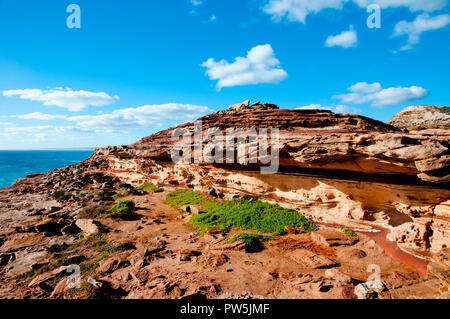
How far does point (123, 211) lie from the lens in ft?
44.8

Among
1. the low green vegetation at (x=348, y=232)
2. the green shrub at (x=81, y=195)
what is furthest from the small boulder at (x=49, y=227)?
the low green vegetation at (x=348, y=232)

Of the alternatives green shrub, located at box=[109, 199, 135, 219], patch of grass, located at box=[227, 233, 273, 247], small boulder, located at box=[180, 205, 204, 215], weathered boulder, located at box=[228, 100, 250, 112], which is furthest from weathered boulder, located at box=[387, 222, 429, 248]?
green shrub, located at box=[109, 199, 135, 219]

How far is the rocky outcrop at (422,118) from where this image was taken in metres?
13.7

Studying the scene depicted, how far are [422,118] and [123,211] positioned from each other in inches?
864

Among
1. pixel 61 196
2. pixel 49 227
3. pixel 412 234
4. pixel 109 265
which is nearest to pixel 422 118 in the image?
pixel 412 234

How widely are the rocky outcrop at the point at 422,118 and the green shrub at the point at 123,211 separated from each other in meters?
19.2

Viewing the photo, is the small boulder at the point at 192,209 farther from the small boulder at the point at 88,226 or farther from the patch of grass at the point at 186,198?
the small boulder at the point at 88,226

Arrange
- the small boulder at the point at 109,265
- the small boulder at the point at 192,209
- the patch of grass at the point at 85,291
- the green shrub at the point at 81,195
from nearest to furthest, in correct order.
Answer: the patch of grass at the point at 85,291, the small boulder at the point at 109,265, the small boulder at the point at 192,209, the green shrub at the point at 81,195

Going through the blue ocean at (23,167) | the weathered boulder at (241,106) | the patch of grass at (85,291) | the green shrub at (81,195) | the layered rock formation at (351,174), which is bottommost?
the blue ocean at (23,167)

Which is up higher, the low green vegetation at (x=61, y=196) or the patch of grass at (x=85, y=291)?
the low green vegetation at (x=61, y=196)

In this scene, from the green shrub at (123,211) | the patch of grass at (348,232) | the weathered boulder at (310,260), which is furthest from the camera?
the green shrub at (123,211)
